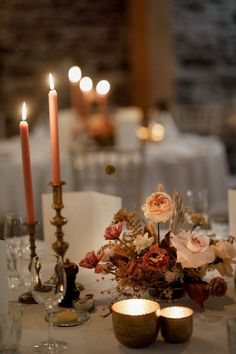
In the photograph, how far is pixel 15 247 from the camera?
75.0 inches

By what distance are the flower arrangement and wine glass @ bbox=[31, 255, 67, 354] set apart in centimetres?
12

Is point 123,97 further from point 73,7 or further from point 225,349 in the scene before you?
point 225,349

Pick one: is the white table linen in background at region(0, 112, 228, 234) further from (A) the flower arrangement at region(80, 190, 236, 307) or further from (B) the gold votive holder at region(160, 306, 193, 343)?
(B) the gold votive holder at region(160, 306, 193, 343)

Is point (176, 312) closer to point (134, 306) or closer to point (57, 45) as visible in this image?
point (134, 306)

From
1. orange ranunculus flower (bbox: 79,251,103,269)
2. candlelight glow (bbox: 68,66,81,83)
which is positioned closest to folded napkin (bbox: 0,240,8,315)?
A: orange ranunculus flower (bbox: 79,251,103,269)

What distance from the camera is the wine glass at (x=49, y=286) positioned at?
1.37 metres

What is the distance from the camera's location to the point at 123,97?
6.91 m

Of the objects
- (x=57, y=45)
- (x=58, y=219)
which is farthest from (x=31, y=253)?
(x=57, y=45)

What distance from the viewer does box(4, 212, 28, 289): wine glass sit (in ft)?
6.05

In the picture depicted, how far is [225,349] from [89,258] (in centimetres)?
38

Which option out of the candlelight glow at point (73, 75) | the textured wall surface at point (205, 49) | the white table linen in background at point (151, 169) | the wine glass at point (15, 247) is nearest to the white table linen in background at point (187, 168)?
the white table linen in background at point (151, 169)

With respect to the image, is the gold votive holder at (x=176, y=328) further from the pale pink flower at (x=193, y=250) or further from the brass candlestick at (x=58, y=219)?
the brass candlestick at (x=58, y=219)

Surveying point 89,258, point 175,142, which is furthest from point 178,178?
point 89,258

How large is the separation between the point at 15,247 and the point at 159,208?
557 mm
